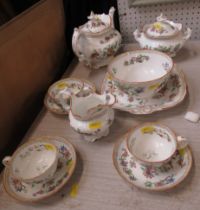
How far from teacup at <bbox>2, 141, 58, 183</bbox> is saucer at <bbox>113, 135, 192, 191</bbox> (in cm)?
15

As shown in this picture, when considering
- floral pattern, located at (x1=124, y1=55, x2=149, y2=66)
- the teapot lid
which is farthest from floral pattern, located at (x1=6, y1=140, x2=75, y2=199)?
the teapot lid

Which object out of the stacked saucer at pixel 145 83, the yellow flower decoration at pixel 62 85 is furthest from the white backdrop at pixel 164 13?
the yellow flower decoration at pixel 62 85

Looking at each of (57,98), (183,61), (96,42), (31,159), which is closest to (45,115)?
(57,98)

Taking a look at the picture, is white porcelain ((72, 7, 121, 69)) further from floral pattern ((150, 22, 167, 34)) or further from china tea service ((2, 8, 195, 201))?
floral pattern ((150, 22, 167, 34))

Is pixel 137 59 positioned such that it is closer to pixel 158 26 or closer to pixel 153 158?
pixel 158 26

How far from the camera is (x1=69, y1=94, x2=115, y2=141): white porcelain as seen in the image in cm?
59

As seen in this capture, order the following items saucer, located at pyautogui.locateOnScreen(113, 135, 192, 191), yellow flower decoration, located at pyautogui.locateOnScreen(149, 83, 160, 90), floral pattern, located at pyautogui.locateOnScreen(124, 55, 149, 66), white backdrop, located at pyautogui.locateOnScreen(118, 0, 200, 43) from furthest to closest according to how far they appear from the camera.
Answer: white backdrop, located at pyautogui.locateOnScreen(118, 0, 200, 43)
floral pattern, located at pyautogui.locateOnScreen(124, 55, 149, 66)
yellow flower decoration, located at pyautogui.locateOnScreen(149, 83, 160, 90)
saucer, located at pyautogui.locateOnScreen(113, 135, 192, 191)

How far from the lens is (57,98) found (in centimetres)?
74

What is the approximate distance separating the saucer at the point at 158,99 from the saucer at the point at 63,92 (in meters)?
0.09

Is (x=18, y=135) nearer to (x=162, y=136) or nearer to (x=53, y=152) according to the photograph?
(x=53, y=152)

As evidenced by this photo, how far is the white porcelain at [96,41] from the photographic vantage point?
0.82m

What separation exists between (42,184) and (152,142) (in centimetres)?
26

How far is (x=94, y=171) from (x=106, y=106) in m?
0.15

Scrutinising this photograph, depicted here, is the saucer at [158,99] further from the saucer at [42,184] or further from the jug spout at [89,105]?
the saucer at [42,184]
